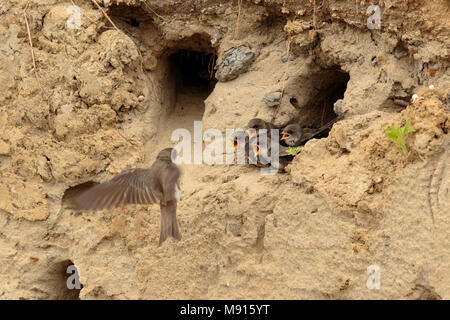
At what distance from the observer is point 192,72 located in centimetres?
564

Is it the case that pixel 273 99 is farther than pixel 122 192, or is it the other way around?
pixel 273 99

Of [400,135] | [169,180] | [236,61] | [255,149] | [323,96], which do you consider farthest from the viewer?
[323,96]


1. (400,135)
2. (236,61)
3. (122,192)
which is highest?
(236,61)

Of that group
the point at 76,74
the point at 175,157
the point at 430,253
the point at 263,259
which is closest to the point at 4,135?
the point at 76,74

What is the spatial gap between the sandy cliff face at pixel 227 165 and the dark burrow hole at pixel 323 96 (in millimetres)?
11

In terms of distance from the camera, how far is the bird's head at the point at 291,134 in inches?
175

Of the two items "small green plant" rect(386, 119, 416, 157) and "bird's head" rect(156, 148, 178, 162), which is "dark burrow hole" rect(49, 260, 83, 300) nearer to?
"bird's head" rect(156, 148, 178, 162)

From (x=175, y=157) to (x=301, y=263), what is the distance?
4.40 feet

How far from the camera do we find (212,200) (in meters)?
4.14

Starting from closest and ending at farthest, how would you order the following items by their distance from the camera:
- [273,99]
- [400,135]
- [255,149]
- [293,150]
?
1. [400,135]
2. [293,150]
3. [255,149]
4. [273,99]

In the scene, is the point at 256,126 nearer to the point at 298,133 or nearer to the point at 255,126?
the point at 255,126

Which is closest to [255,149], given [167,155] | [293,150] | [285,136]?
[285,136]

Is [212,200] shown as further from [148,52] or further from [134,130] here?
[148,52]

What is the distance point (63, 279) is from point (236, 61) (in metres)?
1.91
